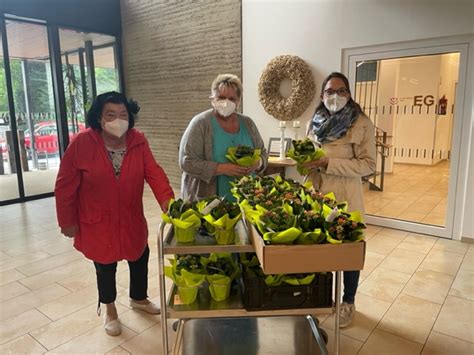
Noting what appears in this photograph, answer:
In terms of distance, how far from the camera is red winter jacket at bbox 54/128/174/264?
1858mm

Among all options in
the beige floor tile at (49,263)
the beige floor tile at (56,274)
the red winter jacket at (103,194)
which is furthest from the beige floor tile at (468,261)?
the beige floor tile at (49,263)

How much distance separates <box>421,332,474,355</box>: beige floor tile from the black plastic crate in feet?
2.93

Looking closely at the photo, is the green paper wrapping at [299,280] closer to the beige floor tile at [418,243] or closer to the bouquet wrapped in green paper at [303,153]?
the bouquet wrapped in green paper at [303,153]

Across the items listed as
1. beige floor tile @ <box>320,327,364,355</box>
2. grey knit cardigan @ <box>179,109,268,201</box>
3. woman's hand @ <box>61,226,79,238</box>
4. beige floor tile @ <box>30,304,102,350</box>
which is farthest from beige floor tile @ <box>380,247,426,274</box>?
woman's hand @ <box>61,226,79,238</box>

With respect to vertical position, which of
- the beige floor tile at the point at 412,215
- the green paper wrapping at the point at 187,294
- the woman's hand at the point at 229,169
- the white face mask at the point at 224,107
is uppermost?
the white face mask at the point at 224,107

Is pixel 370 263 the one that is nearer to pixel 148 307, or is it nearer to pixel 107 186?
pixel 148 307

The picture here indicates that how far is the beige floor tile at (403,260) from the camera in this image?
2.95 meters

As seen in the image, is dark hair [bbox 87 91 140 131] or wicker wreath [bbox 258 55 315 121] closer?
dark hair [bbox 87 91 140 131]

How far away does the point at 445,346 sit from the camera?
1997 millimetres

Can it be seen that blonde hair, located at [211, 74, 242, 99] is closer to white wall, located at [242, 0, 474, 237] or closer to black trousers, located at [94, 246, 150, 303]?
black trousers, located at [94, 246, 150, 303]

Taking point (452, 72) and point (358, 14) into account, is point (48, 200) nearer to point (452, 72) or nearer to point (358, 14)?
point (358, 14)

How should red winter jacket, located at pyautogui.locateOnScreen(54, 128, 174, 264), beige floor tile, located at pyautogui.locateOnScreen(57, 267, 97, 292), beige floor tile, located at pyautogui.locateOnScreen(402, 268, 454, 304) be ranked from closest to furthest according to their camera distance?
red winter jacket, located at pyautogui.locateOnScreen(54, 128, 174, 264), beige floor tile, located at pyautogui.locateOnScreen(402, 268, 454, 304), beige floor tile, located at pyautogui.locateOnScreen(57, 267, 97, 292)

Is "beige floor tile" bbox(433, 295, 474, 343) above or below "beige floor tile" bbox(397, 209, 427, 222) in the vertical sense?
below

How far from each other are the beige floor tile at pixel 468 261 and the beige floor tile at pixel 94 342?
260 cm
